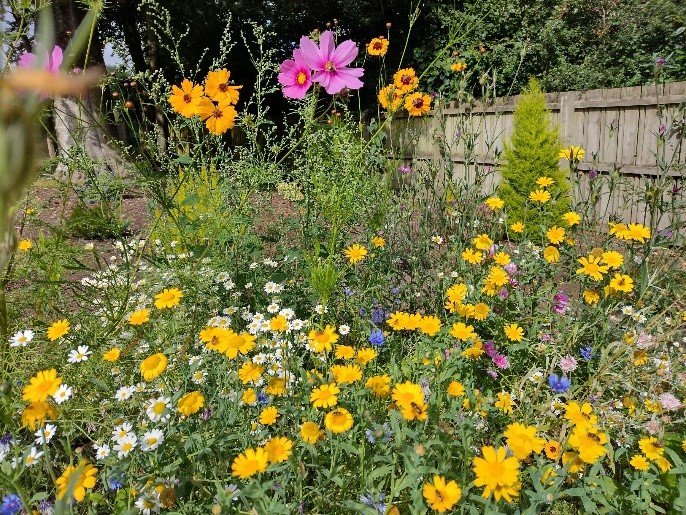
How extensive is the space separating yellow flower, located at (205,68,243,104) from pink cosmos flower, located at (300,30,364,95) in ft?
0.81

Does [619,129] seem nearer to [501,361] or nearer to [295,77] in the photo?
[501,361]

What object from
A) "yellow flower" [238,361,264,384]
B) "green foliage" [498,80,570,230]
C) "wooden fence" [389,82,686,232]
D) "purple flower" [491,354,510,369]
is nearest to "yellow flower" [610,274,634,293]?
"purple flower" [491,354,510,369]

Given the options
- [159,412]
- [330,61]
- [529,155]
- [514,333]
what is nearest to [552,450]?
[514,333]

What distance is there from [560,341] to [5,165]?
6.32 ft

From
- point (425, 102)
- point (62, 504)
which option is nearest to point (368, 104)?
point (425, 102)

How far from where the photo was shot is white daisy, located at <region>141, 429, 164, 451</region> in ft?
3.51

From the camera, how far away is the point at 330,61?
160 cm

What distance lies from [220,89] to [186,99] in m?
0.11

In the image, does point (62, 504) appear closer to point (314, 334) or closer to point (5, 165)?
point (5, 165)

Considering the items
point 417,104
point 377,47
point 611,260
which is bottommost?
point 611,260

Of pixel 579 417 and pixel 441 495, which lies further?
pixel 579 417

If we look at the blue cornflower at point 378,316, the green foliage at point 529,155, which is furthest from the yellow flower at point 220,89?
the green foliage at point 529,155

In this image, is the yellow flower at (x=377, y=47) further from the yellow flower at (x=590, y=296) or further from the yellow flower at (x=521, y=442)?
the yellow flower at (x=521, y=442)

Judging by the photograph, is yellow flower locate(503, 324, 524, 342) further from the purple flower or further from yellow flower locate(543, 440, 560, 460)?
yellow flower locate(543, 440, 560, 460)
